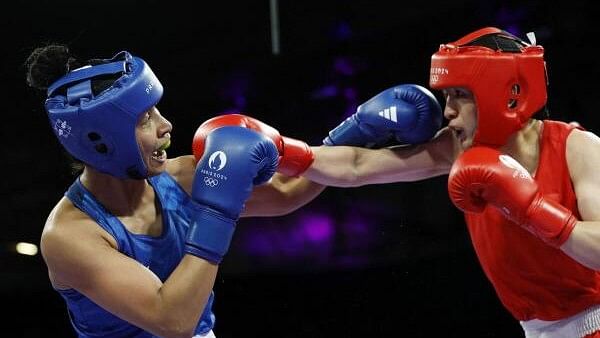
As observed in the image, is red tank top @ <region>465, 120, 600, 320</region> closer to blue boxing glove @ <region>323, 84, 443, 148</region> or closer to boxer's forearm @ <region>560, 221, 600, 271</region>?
boxer's forearm @ <region>560, 221, 600, 271</region>

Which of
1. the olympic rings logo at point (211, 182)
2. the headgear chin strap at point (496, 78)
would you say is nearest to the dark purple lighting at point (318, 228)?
the headgear chin strap at point (496, 78)

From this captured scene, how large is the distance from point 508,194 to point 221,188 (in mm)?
808

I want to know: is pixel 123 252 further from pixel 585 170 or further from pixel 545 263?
Result: pixel 585 170

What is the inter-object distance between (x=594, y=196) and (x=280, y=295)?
268 centimetres

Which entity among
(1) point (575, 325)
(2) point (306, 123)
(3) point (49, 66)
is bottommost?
(2) point (306, 123)

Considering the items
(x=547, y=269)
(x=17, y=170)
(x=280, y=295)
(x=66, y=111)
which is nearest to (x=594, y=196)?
(x=547, y=269)

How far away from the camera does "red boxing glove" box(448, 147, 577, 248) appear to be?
2.32 metres

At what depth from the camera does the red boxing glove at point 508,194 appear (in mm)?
2316

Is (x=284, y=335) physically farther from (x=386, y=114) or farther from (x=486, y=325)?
(x=386, y=114)

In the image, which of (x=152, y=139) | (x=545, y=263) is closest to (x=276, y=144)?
(x=152, y=139)

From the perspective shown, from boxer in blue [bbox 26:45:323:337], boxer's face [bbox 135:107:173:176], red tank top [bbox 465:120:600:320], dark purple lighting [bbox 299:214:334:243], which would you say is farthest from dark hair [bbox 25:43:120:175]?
dark purple lighting [bbox 299:214:334:243]

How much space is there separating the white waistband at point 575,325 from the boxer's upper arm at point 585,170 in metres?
0.30

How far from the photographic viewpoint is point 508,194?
235cm

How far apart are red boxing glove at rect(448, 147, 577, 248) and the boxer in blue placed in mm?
562
